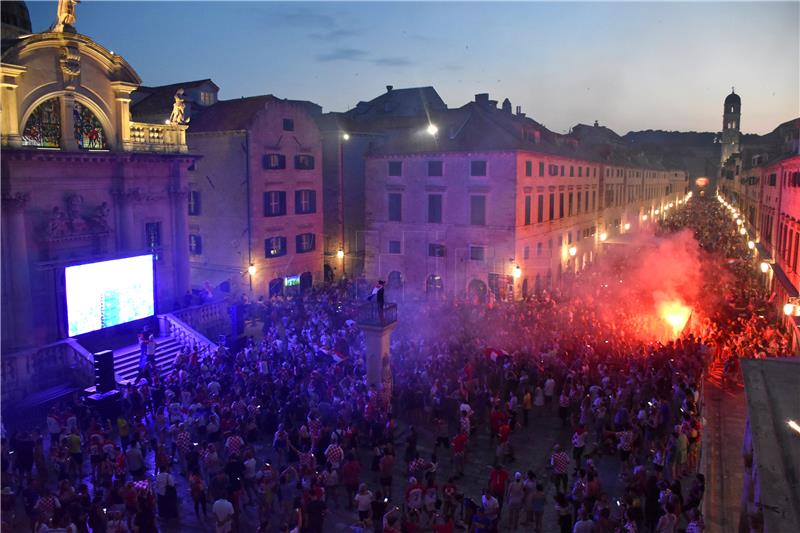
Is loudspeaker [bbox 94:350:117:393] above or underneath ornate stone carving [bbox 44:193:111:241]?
underneath

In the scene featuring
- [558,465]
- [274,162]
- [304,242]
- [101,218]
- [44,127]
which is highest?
[44,127]

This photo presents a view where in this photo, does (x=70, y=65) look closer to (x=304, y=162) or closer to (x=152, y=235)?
(x=152, y=235)

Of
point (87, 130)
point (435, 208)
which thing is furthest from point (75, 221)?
point (435, 208)

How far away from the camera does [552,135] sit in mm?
43250

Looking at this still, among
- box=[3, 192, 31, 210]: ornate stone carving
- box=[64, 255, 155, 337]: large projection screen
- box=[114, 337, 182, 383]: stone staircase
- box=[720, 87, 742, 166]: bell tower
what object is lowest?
box=[114, 337, 182, 383]: stone staircase

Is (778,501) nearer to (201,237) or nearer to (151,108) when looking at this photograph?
(201,237)

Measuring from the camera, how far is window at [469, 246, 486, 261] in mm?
35219

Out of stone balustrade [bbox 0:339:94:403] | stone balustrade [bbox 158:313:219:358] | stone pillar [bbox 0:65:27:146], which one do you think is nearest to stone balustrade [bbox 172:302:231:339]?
stone balustrade [bbox 158:313:219:358]

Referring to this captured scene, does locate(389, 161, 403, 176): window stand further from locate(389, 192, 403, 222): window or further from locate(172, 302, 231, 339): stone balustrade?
locate(172, 302, 231, 339): stone balustrade

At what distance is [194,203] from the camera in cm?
3612

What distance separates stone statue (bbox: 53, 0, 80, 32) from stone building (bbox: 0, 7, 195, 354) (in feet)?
0.13

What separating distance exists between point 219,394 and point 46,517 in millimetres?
6824

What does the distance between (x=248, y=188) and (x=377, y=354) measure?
18627mm

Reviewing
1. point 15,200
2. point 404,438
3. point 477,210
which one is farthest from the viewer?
point 477,210
